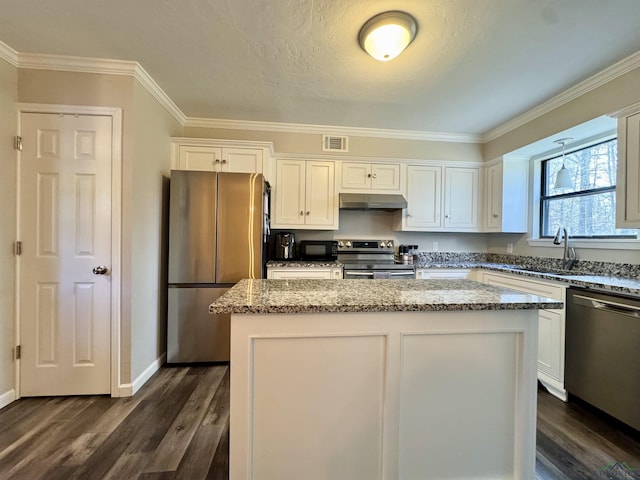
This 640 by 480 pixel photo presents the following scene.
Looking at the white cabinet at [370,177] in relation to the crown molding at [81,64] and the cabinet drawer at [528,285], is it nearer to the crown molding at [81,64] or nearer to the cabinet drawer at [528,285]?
the cabinet drawer at [528,285]

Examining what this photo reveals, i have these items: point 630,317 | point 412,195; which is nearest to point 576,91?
point 412,195

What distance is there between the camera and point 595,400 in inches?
74.2

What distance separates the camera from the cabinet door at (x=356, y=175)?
11.1 ft

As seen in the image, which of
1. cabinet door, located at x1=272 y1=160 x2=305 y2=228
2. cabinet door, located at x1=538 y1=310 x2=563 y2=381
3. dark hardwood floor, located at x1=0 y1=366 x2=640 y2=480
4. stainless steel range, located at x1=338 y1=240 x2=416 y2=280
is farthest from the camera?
stainless steel range, located at x1=338 y1=240 x2=416 y2=280

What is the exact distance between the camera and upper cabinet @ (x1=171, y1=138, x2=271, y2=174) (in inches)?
113

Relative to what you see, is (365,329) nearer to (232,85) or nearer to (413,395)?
(413,395)

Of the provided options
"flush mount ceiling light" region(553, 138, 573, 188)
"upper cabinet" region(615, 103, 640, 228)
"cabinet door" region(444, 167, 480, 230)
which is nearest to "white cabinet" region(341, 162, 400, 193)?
"cabinet door" region(444, 167, 480, 230)

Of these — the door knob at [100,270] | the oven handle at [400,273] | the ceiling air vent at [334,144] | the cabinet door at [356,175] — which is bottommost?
the oven handle at [400,273]

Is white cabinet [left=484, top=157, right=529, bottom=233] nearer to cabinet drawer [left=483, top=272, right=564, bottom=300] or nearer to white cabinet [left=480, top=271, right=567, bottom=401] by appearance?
cabinet drawer [left=483, top=272, right=564, bottom=300]

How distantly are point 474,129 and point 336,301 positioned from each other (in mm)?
3299

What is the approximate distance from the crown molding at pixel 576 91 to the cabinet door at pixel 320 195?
2.05m

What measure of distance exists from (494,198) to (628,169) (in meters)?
1.45

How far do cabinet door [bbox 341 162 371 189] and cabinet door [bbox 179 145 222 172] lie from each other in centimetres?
145

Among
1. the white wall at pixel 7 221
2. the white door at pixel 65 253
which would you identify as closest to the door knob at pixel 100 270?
the white door at pixel 65 253
